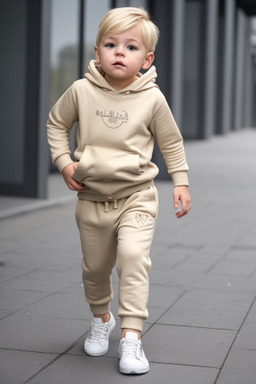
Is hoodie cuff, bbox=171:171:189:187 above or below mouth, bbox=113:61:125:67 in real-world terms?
below

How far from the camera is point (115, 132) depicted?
132 inches

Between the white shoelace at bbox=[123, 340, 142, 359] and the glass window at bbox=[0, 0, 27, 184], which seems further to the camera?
the glass window at bbox=[0, 0, 27, 184]

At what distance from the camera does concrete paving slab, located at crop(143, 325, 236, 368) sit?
3523 mm

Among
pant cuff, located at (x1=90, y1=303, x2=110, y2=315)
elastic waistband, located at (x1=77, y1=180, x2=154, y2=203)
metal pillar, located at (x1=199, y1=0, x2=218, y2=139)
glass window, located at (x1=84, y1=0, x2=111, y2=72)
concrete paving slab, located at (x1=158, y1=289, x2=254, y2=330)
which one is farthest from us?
metal pillar, located at (x1=199, y1=0, x2=218, y2=139)

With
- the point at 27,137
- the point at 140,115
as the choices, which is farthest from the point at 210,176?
the point at 140,115

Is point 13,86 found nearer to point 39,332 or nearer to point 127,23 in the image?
point 39,332

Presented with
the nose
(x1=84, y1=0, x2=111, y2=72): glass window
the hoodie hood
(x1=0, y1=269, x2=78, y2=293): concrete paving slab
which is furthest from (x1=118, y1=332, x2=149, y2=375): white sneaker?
(x1=84, y1=0, x2=111, y2=72): glass window

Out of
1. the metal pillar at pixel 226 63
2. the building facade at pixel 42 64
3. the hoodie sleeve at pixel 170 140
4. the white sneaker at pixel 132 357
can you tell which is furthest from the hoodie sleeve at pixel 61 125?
the metal pillar at pixel 226 63

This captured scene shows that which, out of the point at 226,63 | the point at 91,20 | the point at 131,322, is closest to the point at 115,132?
the point at 131,322

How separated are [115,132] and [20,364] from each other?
1.11m

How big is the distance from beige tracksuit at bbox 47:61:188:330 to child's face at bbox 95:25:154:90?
7 centimetres

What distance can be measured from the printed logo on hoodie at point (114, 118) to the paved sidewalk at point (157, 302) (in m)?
1.07

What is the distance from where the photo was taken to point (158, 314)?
437cm

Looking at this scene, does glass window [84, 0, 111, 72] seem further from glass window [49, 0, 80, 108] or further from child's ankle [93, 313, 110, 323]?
child's ankle [93, 313, 110, 323]
